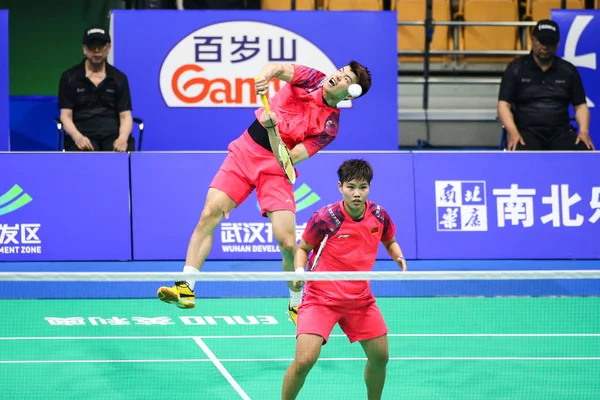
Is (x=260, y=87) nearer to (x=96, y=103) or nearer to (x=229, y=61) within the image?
(x=96, y=103)

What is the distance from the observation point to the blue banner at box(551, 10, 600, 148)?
11703mm

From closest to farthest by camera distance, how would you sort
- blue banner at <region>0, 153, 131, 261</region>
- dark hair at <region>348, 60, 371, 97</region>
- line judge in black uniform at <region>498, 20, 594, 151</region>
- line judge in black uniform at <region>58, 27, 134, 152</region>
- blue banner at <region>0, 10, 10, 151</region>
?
dark hair at <region>348, 60, 371, 97</region>
blue banner at <region>0, 153, 131, 261</region>
line judge in black uniform at <region>58, 27, 134, 152</region>
line judge in black uniform at <region>498, 20, 594, 151</region>
blue banner at <region>0, 10, 10, 151</region>

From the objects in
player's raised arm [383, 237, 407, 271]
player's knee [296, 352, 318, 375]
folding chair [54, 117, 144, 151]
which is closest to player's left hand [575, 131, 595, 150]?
folding chair [54, 117, 144, 151]

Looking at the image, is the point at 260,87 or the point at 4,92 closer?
the point at 260,87

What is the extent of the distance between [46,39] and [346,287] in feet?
35.5

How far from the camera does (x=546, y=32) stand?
10.4m

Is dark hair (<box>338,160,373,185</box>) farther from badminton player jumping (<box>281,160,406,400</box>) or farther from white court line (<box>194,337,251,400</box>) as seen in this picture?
white court line (<box>194,337,251,400</box>)

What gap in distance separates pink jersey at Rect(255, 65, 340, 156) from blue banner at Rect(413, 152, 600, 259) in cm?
289

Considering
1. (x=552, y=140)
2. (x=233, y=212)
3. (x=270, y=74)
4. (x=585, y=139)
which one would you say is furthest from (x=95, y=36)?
(x=585, y=139)

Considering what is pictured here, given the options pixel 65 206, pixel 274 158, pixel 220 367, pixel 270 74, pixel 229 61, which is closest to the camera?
pixel 270 74

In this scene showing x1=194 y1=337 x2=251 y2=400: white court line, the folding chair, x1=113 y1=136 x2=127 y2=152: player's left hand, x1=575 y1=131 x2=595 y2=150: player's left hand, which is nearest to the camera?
x1=194 y1=337 x2=251 y2=400: white court line

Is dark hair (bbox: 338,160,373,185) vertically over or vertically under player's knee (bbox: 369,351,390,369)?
over

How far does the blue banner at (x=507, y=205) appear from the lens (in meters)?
9.76

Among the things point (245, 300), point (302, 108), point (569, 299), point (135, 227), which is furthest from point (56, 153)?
point (569, 299)
